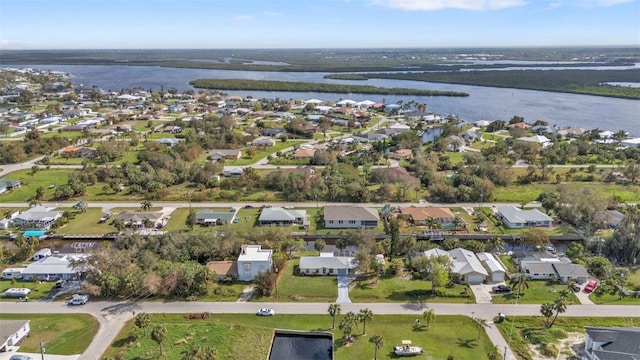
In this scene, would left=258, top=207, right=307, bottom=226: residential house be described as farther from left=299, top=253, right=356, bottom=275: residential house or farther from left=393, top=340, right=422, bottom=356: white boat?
left=393, top=340, right=422, bottom=356: white boat

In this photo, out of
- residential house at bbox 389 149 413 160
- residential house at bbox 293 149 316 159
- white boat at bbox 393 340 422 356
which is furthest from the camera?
residential house at bbox 389 149 413 160

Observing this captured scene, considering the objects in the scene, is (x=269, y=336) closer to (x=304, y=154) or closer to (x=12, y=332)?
(x=12, y=332)

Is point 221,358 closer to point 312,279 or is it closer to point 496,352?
point 312,279

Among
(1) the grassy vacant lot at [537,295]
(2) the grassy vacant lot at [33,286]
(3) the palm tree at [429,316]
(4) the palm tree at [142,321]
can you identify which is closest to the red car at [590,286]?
(1) the grassy vacant lot at [537,295]

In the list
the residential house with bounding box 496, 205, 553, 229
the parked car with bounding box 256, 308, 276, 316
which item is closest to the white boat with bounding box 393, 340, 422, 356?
the parked car with bounding box 256, 308, 276, 316

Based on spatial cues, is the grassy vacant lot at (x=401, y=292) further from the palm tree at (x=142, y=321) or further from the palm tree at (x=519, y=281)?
the palm tree at (x=142, y=321)

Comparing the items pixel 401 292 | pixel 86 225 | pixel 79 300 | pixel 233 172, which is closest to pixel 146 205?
pixel 86 225

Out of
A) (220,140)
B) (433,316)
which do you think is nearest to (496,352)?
(433,316)
